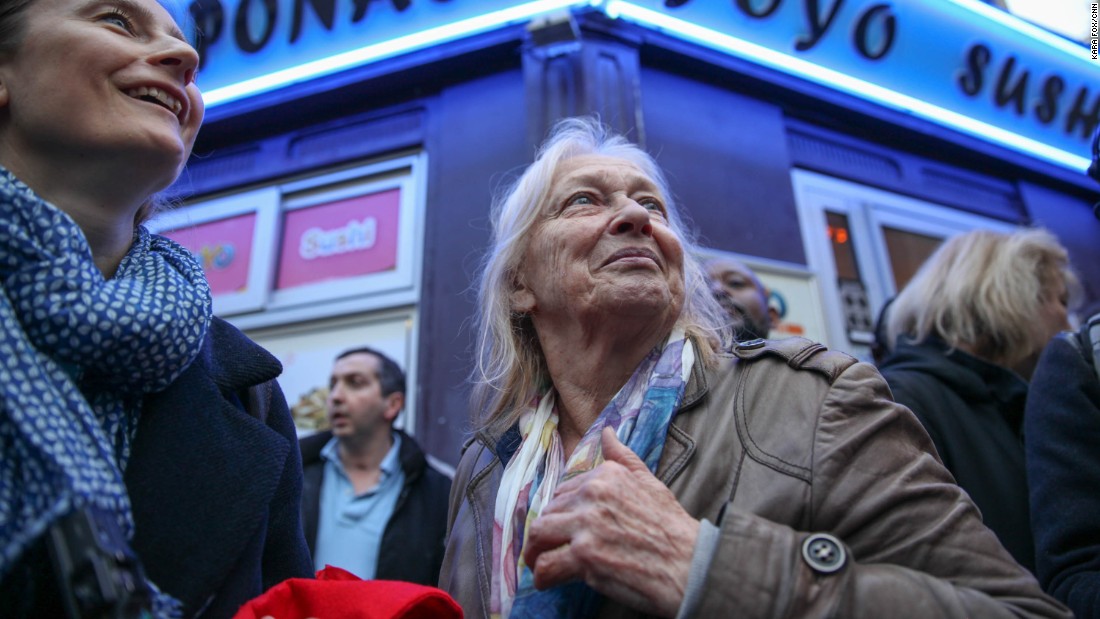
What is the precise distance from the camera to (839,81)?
430 cm

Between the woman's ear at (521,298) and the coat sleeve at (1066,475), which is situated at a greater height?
the woman's ear at (521,298)

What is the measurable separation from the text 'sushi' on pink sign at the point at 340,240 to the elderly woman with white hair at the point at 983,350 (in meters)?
2.74

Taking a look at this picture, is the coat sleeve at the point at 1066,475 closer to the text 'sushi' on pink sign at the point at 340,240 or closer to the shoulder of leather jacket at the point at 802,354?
the shoulder of leather jacket at the point at 802,354

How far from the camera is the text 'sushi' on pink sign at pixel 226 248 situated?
422cm

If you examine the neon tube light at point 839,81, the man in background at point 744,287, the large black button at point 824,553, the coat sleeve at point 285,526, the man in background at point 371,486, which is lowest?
the large black button at point 824,553

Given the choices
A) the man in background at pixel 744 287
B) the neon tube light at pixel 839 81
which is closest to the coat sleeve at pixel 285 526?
the man in background at pixel 744 287

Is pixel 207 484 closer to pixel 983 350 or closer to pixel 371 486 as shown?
pixel 983 350

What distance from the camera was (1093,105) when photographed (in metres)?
5.14

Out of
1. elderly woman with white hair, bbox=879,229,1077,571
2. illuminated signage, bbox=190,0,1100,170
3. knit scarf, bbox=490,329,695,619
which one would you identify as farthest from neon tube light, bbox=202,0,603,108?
knit scarf, bbox=490,329,695,619

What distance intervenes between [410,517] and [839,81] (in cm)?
367

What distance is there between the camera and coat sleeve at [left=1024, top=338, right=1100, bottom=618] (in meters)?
1.27

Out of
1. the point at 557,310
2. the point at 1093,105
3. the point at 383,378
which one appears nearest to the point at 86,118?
the point at 557,310

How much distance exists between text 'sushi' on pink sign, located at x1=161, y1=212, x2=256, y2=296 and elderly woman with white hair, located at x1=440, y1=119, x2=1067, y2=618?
320 cm

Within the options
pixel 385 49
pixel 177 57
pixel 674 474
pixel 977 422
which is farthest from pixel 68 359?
pixel 385 49
